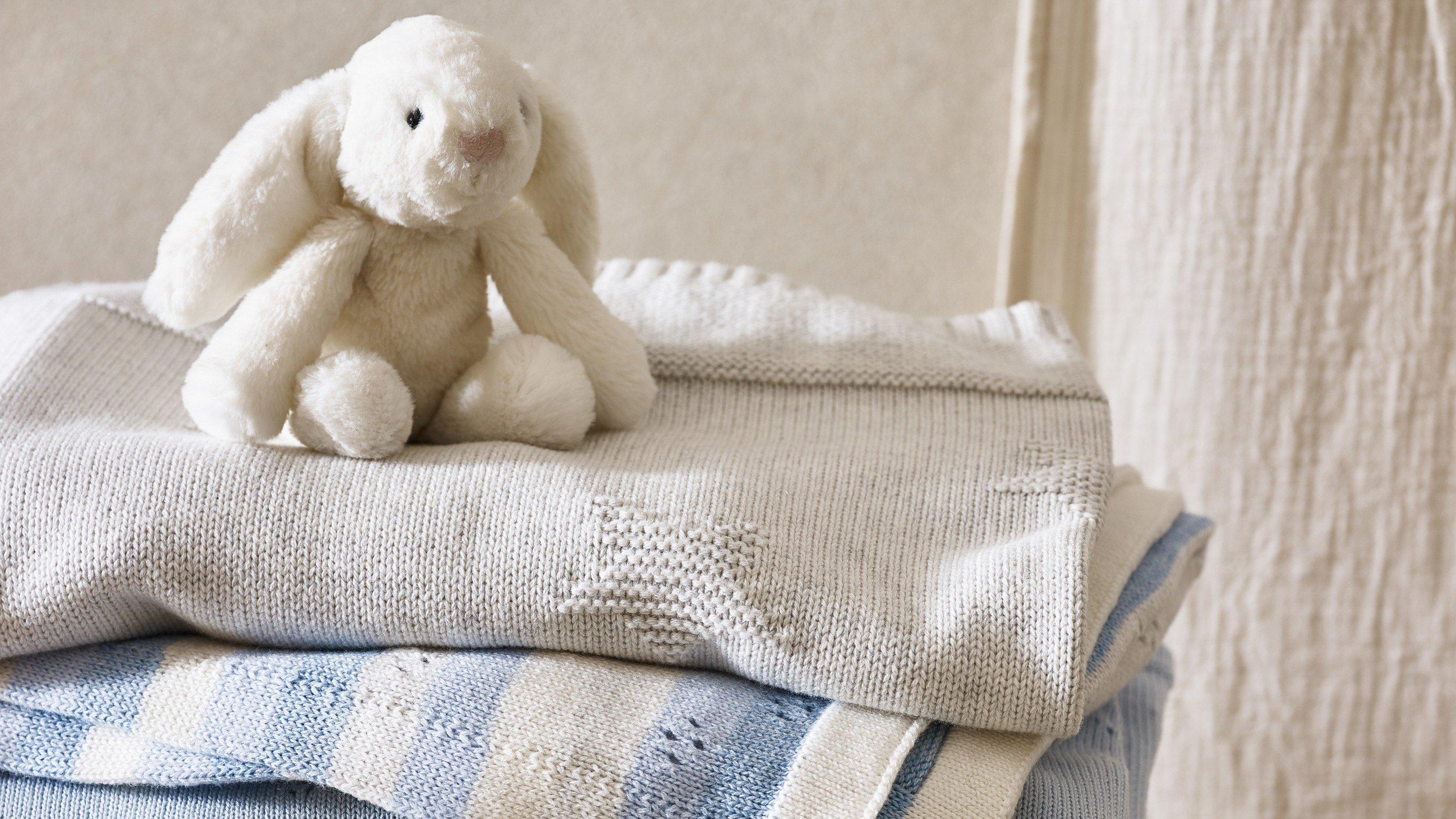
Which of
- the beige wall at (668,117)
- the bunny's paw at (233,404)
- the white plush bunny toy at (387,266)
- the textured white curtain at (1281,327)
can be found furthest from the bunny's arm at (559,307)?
the textured white curtain at (1281,327)

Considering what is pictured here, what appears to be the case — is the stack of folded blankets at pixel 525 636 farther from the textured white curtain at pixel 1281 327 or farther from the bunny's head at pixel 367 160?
the textured white curtain at pixel 1281 327

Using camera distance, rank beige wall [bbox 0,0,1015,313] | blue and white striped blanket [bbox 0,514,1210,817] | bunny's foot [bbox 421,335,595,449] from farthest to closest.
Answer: beige wall [bbox 0,0,1015,313]
bunny's foot [bbox 421,335,595,449]
blue and white striped blanket [bbox 0,514,1210,817]

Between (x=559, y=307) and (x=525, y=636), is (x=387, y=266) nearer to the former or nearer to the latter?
(x=559, y=307)

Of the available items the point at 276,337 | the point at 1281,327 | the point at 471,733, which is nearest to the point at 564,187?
the point at 276,337

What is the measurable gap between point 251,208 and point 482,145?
0.37 feet

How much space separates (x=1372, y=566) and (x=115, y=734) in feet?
3.04

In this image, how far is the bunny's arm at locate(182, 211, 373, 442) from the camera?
50cm

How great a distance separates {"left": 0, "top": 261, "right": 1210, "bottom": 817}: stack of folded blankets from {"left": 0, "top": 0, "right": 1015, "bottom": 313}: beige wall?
1.26ft

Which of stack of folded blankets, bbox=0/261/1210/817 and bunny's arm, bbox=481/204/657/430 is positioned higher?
bunny's arm, bbox=481/204/657/430

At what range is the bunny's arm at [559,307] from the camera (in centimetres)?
57

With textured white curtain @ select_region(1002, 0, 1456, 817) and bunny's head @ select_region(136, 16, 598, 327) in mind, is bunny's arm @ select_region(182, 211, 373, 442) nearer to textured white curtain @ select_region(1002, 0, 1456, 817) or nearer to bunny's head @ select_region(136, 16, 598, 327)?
bunny's head @ select_region(136, 16, 598, 327)

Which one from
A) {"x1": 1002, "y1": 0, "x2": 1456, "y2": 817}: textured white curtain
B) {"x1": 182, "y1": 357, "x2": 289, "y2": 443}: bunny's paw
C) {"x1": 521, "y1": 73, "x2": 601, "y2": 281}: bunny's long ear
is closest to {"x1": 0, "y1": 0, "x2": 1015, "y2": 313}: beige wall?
{"x1": 1002, "y1": 0, "x2": 1456, "y2": 817}: textured white curtain

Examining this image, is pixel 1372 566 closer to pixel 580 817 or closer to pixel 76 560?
pixel 580 817

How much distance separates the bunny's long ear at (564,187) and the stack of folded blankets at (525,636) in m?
0.13
